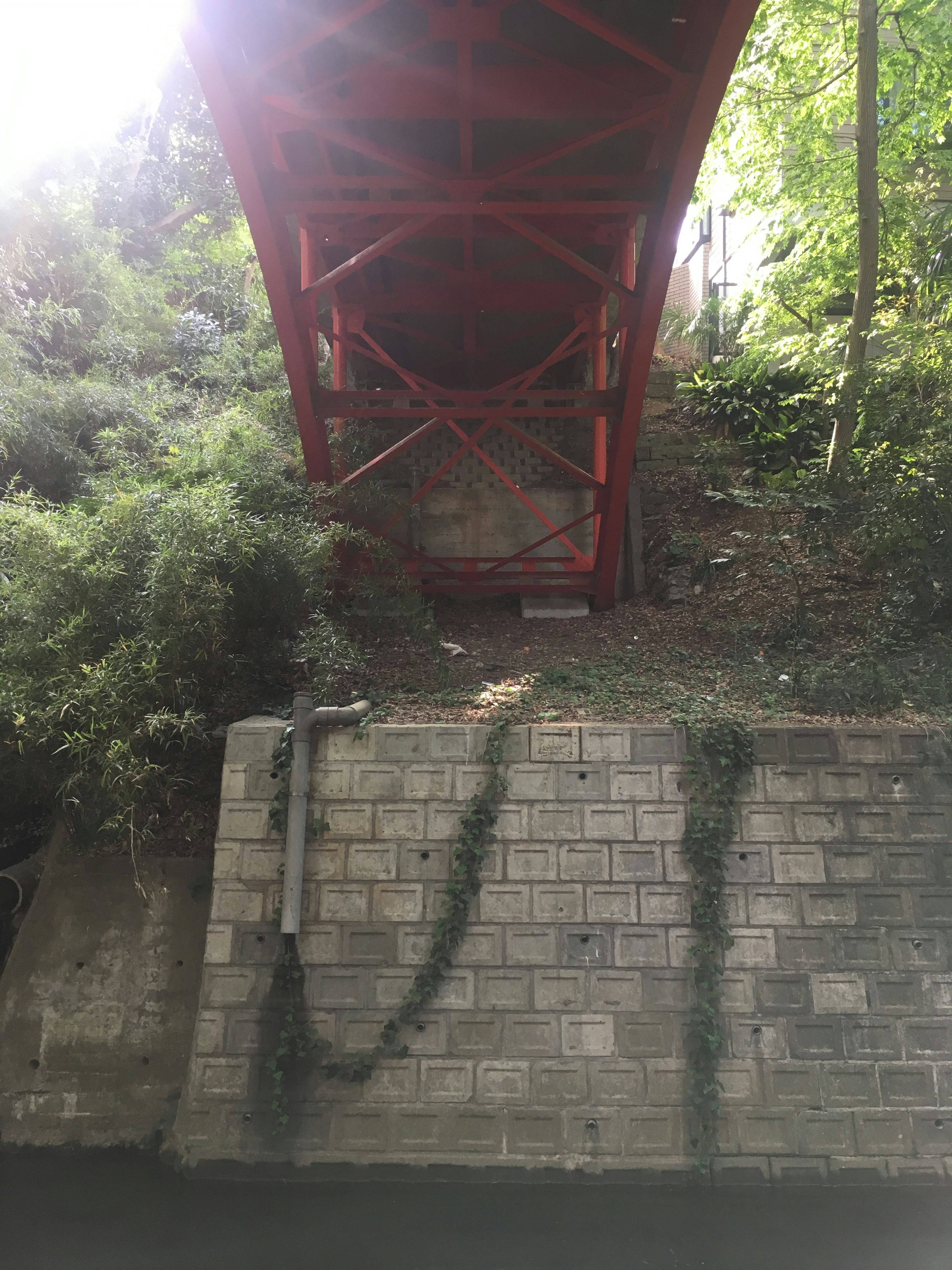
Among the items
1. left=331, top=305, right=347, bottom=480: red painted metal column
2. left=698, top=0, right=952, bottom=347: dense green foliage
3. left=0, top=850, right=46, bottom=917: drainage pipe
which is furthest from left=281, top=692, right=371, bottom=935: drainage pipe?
left=698, top=0, right=952, bottom=347: dense green foliage

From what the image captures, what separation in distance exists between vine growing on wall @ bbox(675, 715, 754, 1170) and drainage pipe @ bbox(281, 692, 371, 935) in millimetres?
2190

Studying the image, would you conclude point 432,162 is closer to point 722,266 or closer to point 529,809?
point 529,809

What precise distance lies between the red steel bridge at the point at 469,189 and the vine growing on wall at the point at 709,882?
3410mm

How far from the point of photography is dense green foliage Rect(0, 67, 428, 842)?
4609 millimetres

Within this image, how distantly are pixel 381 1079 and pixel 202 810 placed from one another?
6.97 feet

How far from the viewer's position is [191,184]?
15.7m

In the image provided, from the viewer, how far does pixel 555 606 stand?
8.84 meters

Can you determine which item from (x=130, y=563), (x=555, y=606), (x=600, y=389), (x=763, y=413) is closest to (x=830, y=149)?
(x=763, y=413)

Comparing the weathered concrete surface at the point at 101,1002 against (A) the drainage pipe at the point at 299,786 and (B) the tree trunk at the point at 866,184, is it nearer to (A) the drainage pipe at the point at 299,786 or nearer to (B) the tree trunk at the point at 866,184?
(A) the drainage pipe at the point at 299,786

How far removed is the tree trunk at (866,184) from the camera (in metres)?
7.45

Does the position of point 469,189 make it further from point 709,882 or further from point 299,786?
point 709,882

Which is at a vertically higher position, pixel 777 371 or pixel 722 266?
pixel 722 266

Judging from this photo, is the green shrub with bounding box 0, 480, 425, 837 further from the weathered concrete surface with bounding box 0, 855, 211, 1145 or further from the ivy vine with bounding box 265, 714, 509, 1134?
the ivy vine with bounding box 265, 714, 509, 1134

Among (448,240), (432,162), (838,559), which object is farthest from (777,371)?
(432,162)
